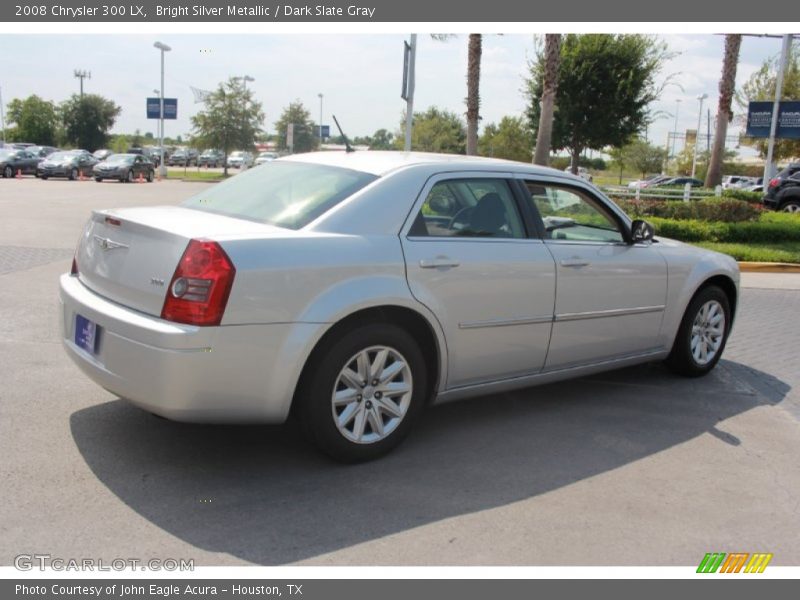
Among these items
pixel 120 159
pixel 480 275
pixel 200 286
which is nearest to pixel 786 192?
pixel 480 275

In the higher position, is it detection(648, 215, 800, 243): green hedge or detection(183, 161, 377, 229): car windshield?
detection(183, 161, 377, 229): car windshield

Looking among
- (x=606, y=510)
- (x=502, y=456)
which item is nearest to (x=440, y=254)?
(x=502, y=456)

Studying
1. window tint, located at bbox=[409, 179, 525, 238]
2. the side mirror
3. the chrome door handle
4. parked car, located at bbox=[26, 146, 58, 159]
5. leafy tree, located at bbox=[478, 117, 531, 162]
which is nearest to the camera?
window tint, located at bbox=[409, 179, 525, 238]

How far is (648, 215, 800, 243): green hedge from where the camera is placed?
15578 millimetres

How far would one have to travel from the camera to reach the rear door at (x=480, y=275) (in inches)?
173

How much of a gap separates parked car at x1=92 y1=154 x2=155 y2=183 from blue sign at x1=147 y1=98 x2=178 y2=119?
24.3 ft

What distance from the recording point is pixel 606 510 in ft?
12.7

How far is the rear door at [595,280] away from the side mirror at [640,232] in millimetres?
51

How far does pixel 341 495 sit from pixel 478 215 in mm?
1940

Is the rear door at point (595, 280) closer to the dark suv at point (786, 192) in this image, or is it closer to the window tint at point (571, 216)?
the window tint at point (571, 216)

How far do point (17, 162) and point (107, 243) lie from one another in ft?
127

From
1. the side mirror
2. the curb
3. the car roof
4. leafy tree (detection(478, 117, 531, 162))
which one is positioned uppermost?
leafy tree (detection(478, 117, 531, 162))

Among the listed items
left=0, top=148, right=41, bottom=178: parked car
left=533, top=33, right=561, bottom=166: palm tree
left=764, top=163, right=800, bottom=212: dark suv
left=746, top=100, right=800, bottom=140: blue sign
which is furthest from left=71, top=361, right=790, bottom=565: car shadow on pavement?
left=0, top=148, right=41, bottom=178: parked car

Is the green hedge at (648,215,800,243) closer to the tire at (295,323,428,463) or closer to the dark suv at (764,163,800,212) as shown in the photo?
the dark suv at (764,163,800,212)
